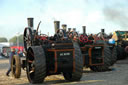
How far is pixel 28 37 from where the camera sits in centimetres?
1087

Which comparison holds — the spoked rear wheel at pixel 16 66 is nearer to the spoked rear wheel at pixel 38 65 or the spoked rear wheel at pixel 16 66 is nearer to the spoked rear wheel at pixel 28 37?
the spoked rear wheel at pixel 38 65

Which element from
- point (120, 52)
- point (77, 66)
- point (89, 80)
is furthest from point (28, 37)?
point (120, 52)

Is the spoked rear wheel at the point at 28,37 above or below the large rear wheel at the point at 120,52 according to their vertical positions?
above

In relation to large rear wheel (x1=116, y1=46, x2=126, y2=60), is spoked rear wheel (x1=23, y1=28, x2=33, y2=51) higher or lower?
higher

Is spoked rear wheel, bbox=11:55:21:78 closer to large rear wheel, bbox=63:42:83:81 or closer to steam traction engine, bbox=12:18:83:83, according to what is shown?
steam traction engine, bbox=12:18:83:83

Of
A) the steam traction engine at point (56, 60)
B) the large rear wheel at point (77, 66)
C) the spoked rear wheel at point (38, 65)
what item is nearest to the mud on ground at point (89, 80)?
the large rear wheel at point (77, 66)

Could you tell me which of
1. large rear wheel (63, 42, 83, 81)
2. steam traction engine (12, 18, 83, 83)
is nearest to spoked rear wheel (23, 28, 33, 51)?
steam traction engine (12, 18, 83, 83)

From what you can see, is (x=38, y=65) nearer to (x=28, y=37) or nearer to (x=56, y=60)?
(x=56, y=60)

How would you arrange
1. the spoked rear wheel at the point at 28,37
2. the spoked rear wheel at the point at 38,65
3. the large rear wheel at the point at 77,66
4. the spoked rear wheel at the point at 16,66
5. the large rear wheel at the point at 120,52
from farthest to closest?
the large rear wheel at the point at 120,52, the spoked rear wheel at the point at 28,37, the spoked rear wheel at the point at 16,66, the large rear wheel at the point at 77,66, the spoked rear wheel at the point at 38,65

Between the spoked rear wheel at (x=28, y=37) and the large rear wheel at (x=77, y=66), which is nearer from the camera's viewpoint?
the large rear wheel at (x=77, y=66)

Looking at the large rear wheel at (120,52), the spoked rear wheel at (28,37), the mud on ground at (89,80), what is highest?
the spoked rear wheel at (28,37)

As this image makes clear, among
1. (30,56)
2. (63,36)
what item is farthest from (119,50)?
(30,56)

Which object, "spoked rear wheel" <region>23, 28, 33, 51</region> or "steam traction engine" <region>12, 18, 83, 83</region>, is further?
"spoked rear wheel" <region>23, 28, 33, 51</region>

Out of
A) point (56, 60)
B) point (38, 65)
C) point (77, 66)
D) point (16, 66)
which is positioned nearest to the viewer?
point (38, 65)
